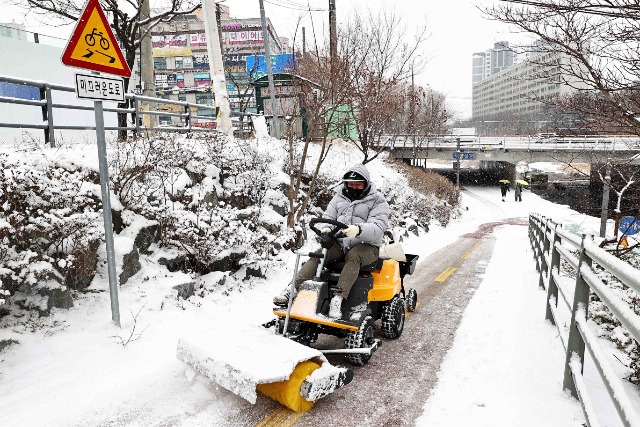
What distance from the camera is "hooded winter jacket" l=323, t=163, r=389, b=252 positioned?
4492 millimetres

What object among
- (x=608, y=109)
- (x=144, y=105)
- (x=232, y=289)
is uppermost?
(x=144, y=105)

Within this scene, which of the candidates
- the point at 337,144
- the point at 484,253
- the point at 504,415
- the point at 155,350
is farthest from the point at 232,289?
the point at 337,144

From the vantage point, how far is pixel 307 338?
4.21 meters

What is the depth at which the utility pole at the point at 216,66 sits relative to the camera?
10109 mm

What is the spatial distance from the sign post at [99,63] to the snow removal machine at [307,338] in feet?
5.77

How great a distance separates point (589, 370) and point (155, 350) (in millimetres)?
4194

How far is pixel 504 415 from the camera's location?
3.20 metres

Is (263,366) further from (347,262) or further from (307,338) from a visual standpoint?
(347,262)

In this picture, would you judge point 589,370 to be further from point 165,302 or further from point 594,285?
point 165,302

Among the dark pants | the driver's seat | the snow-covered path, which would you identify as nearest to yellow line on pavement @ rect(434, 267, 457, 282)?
the snow-covered path

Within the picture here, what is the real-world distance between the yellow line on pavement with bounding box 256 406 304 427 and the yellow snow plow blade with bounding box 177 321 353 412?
0.19 feet

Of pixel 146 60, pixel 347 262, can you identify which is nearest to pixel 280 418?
pixel 347 262

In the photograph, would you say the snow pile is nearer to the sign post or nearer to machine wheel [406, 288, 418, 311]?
the sign post

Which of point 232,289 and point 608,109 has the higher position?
point 608,109
